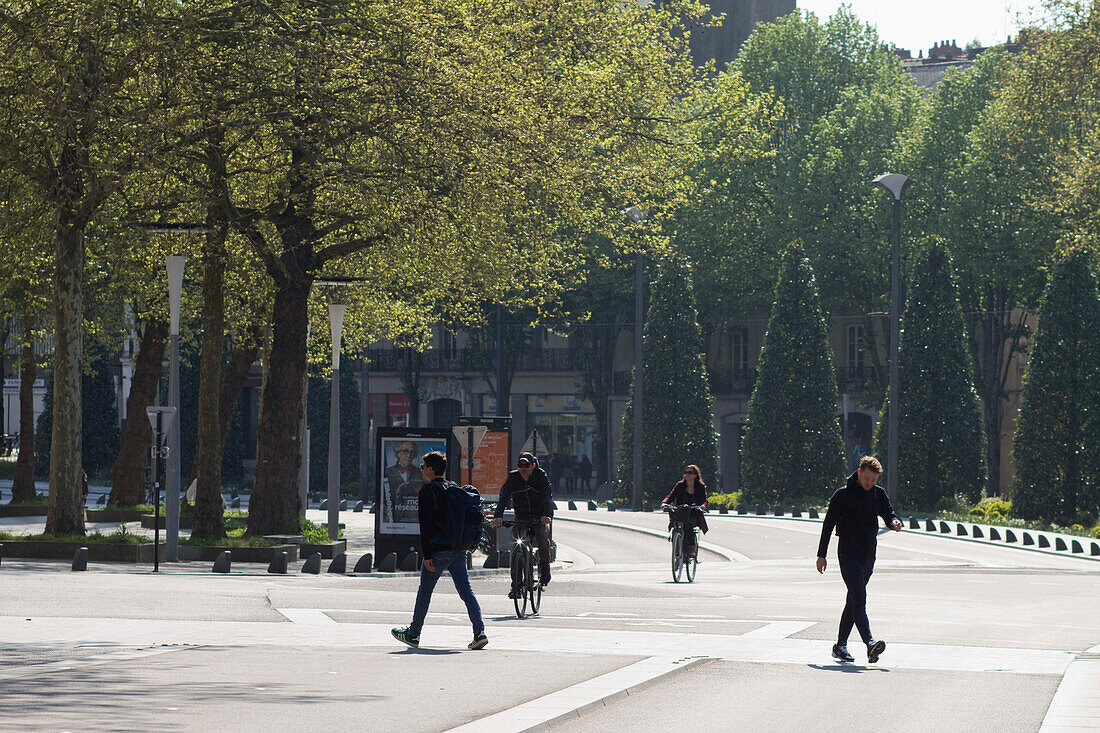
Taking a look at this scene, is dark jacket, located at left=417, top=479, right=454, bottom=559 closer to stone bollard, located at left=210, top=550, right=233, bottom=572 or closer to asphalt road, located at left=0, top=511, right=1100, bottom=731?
asphalt road, located at left=0, top=511, right=1100, bottom=731

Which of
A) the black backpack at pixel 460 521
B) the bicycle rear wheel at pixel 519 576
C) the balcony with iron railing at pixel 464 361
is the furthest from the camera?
the balcony with iron railing at pixel 464 361

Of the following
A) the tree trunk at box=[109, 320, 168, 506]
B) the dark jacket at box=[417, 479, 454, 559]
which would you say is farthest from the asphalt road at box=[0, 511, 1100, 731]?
the tree trunk at box=[109, 320, 168, 506]

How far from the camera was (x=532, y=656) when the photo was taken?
13.4 m

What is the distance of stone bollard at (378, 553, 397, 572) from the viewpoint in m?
25.4

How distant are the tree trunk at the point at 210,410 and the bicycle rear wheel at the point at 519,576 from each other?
44.5 ft

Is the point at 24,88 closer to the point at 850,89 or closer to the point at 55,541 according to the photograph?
the point at 55,541

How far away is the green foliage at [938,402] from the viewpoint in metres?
45.7

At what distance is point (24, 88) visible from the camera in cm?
2419

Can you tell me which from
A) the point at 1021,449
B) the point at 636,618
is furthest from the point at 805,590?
the point at 1021,449

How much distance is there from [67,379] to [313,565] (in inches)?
218

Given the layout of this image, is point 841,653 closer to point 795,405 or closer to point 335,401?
point 335,401

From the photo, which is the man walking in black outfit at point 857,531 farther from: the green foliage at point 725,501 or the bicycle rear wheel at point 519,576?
the green foliage at point 725,501

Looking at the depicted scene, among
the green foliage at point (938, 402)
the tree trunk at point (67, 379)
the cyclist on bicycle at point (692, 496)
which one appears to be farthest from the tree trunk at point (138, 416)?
the green foliage at point (938, 402)

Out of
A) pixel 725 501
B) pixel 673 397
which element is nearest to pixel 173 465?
pixel 725 501
